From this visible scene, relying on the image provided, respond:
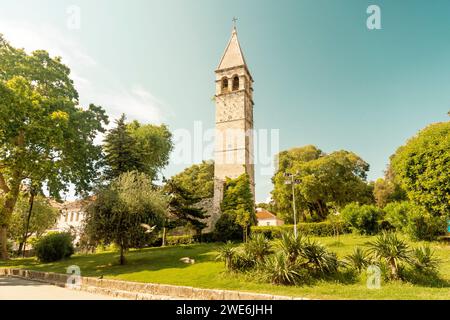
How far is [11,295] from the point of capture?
10.2 m

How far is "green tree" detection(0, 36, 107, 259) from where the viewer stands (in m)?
18.1

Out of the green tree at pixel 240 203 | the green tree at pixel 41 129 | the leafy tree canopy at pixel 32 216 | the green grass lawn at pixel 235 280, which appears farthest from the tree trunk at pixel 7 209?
the green tree at pixel 240 203

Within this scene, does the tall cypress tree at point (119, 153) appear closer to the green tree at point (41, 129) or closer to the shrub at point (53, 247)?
the green tree at point (41, 129)

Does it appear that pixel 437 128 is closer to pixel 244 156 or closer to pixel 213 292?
pixel 213 292

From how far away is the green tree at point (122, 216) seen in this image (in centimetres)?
1634

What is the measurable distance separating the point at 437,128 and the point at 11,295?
23.3m

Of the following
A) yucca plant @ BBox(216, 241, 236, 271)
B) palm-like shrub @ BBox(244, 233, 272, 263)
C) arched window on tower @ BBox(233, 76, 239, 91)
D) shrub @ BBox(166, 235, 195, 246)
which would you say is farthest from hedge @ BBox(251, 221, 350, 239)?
arched window on tower @ BBox(233, 76, 239, 91)

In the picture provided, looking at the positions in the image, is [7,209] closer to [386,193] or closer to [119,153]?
[119,153]

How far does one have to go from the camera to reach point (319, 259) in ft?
37.4

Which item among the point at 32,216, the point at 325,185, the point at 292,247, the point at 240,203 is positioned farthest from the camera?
the point at 32,216

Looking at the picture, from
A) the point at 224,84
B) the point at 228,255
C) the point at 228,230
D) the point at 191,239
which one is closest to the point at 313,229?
the point at 228,230

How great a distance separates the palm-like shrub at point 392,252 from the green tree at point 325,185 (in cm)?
2264

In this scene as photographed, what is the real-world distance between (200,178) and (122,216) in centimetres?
3481
